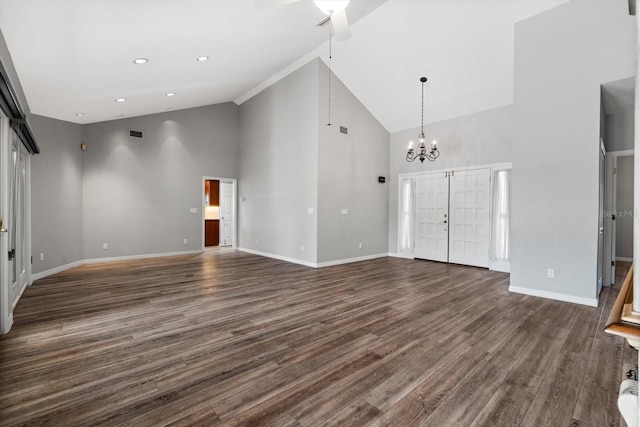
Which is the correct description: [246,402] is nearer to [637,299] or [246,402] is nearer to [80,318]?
[637,299]

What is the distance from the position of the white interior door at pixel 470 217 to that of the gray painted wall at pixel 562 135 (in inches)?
73.8

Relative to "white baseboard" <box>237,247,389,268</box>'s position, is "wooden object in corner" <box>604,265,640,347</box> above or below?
above

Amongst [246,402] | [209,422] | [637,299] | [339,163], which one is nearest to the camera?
[637,299]

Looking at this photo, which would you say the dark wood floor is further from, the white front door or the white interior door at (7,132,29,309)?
the white front door

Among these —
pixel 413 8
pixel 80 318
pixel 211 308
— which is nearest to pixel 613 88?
pixel 413 8

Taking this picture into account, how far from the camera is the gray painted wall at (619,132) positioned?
187 inches

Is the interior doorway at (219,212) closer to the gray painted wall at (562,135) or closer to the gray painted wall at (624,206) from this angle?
the gray painted wall at (562,135)

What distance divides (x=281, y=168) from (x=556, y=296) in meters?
5.74

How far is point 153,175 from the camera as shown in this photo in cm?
739

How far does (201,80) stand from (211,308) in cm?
419

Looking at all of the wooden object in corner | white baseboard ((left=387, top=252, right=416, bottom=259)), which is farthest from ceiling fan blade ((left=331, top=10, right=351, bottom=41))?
white baseboard ((left=387, top=252, right=416, bottom=259))

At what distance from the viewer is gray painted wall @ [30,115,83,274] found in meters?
5.14

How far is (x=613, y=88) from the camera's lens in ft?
13.0

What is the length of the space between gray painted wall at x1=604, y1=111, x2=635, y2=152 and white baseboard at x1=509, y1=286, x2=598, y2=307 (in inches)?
105
